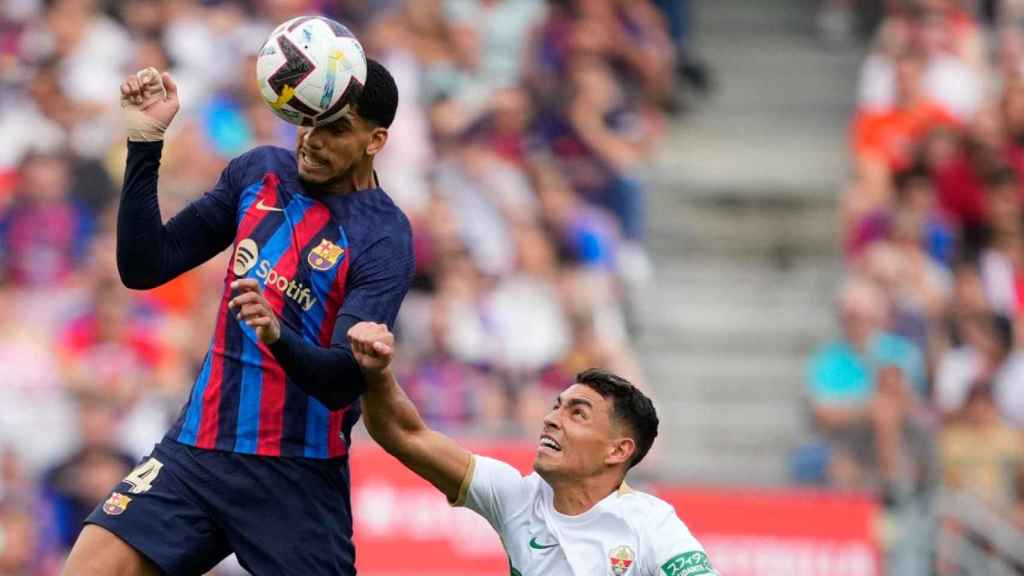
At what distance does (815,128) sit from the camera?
16.3 meters

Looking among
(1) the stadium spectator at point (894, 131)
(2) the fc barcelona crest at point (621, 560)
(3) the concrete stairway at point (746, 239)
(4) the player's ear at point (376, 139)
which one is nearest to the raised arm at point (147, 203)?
(4) the player's ear at point (376, 139)

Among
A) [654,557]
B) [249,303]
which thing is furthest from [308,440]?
[654,557]

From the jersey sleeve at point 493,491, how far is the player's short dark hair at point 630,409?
1.32 ft

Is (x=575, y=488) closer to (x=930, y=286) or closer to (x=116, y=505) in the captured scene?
(x=116, y=505)

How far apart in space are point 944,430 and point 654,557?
6524 mm

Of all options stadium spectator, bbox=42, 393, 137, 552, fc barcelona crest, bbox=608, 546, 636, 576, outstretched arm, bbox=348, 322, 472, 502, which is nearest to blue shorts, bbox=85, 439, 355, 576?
outstretched arm, bbox=348, 322, 472, 502

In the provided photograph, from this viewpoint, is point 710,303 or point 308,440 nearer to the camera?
point 308,440

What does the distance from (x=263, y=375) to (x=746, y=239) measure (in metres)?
9.62

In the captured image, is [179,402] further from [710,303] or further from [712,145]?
[712,145]

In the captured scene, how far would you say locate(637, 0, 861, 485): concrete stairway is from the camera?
14180 millimetres

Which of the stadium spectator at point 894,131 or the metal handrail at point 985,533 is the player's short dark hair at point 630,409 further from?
the stadium spectator at point 894,131

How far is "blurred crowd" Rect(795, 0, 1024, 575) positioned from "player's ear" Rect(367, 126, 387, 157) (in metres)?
6.07

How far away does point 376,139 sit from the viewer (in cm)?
643

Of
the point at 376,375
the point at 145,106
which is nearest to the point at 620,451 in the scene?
the point at 376,375
